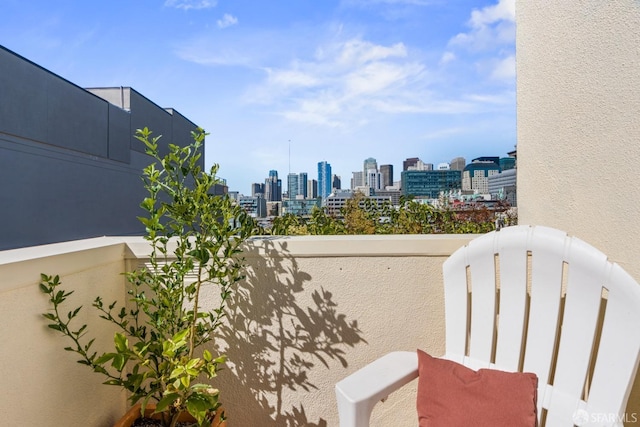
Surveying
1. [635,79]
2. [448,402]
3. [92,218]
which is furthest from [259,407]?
[92,218]

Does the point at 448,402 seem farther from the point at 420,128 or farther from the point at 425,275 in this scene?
the point at 420,128

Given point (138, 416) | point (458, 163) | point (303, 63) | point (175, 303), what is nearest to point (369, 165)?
point (458, 163)

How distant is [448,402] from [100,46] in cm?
1147

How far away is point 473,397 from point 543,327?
320 mm

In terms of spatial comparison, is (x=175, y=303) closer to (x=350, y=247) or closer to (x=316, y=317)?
(x=316, y=317)

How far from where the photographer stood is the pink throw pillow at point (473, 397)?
42.0 inches

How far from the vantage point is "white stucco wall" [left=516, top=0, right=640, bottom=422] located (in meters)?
1.14

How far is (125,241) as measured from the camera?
165 cm

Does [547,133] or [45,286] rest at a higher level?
[547,133]

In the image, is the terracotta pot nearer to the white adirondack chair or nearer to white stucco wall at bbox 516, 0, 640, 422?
the white adirondack chair

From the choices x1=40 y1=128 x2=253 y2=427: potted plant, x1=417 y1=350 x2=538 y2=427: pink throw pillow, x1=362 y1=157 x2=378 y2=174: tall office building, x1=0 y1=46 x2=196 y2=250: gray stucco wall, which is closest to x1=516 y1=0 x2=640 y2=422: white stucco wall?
x1=417 y1=350 x2=538 y2=427: pink throw pillow

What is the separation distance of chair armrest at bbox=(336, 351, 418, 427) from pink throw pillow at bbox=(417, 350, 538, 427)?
6 centimetres

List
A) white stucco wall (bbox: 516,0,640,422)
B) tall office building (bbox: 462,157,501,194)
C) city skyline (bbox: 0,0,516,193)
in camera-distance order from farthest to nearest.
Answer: city skyline (bbox: 0,0,516,193) < tall office building (bbox: 462,157,501,194) < white stucco wall (bbox: 516,0,640,422)

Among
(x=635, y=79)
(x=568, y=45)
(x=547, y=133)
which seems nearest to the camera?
(x=635, y=79)
